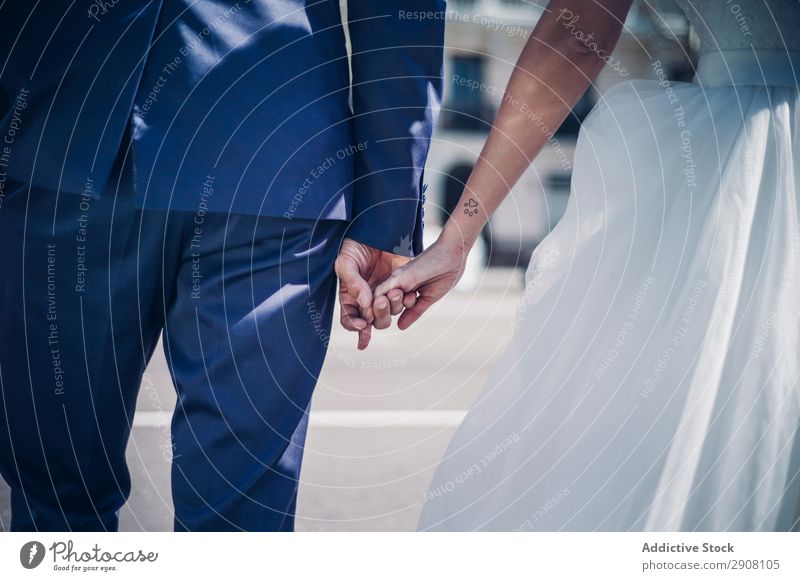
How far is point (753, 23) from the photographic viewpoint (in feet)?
4.27

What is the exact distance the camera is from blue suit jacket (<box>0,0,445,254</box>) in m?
1.14

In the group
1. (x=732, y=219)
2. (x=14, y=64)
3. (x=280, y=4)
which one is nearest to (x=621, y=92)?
(x=732, y=219)

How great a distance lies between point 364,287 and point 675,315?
Result: 0.46m

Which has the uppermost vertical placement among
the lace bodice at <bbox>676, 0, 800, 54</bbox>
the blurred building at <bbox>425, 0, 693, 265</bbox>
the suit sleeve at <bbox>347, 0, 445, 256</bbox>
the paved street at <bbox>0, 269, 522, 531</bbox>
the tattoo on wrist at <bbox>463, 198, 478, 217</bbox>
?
the blurred building at <bbox>425, 0, 693, 265</bbox>

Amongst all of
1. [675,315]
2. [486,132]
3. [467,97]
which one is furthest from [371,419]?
[486,132]

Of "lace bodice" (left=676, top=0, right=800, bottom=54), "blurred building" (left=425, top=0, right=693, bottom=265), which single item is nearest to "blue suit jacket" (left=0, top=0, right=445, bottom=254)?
"lace bodice" (left=676, top=0, right=800, bottom=54)

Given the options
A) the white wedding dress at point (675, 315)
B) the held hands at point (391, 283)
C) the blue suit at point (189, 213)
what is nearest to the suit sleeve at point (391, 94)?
the blue suit at point (189, 213)

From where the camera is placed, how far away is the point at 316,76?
1.20 m

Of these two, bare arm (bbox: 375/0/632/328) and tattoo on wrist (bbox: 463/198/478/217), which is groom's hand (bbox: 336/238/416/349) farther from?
tattoo on wrist (bbox: 463/198/478/217)

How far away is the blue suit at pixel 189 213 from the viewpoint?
1.15 metres

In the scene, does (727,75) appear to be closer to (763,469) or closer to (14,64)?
(763,469)

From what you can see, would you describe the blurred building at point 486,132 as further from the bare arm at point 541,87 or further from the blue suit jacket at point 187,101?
the blue suit jacket at point 187,101
